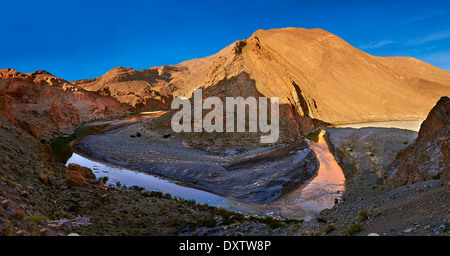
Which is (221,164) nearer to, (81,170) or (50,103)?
(81,170)

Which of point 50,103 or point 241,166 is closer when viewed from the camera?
point 241,166

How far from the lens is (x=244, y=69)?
4588 cm

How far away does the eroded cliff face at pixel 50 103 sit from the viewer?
154 ft

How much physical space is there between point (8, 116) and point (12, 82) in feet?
179

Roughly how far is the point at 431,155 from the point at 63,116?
6127 centimetres

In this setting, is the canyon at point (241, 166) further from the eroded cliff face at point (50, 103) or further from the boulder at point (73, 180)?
the eroded cliff face at point (50, 103)

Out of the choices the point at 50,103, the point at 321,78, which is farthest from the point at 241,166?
the point at 321,78

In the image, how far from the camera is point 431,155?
1191 cm

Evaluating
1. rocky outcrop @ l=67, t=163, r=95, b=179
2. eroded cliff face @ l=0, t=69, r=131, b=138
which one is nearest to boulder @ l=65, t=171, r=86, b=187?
rocky outcrop @ l=67, t=163, r=95, b=179

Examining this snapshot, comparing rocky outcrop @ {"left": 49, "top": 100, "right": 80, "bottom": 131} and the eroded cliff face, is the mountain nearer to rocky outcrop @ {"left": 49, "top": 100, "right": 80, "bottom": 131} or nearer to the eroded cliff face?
the eroded cliff face

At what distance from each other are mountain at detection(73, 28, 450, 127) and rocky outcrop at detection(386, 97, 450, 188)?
28.8 meters
